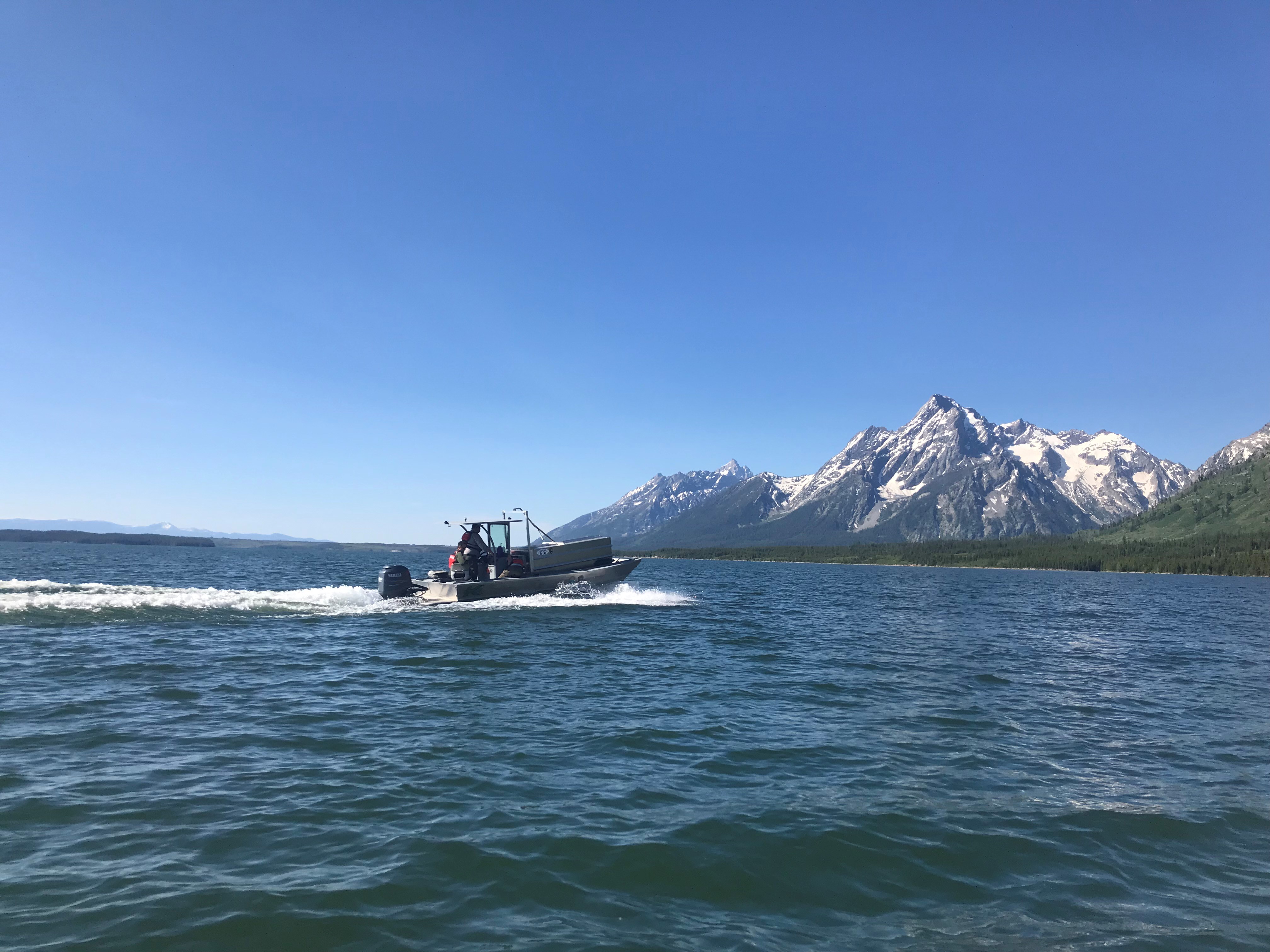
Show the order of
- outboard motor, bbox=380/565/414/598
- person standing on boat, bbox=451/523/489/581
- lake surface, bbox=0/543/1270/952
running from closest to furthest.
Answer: lake surface, bbox=0/543/1270/952 < person standing on boat, bbox=451/523/489/581 < outboard motor, bbox=380/565/414/598

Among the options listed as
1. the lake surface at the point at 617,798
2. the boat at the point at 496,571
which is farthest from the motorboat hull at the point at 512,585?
the lake surface at the point at 617,798

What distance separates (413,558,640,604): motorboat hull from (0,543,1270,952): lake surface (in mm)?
13227

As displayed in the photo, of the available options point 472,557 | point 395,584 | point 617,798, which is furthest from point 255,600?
point 617,798

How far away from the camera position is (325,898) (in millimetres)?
7840

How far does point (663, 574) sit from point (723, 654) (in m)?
93.5

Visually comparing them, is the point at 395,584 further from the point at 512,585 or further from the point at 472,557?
the point at 512,585

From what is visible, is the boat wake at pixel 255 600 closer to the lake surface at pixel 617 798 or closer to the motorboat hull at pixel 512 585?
the motorboat hull at pixel 512 585

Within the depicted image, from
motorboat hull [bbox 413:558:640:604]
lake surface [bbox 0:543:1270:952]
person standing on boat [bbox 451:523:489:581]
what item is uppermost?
person standing on boat [bbox 451:523:489:581]

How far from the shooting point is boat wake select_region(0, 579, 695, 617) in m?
34.7

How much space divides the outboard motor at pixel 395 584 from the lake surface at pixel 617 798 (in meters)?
14.3

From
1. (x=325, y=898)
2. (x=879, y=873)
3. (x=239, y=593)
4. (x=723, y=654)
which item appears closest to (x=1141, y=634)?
(x=723, y=654)

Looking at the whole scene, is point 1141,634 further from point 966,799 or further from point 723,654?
point 966,799

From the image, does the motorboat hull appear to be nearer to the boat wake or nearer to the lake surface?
the boat wake

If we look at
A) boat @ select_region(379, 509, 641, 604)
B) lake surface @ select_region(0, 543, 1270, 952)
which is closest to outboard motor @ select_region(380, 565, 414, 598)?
boat @ select_region(379, 509, 641, 604)
